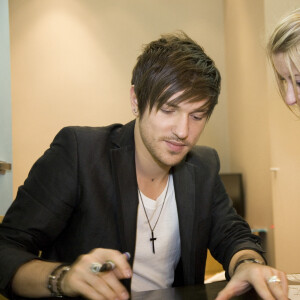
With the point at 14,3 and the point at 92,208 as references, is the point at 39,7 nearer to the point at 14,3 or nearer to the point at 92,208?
the point at 14,3

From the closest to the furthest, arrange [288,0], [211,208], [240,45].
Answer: [211,208] → [288,0] → [240,45]

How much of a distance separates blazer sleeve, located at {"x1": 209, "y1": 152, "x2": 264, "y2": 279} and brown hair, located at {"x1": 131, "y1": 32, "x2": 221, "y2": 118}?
16.2 inches

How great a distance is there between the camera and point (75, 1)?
4.25 meters

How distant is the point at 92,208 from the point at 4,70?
5.38 ft

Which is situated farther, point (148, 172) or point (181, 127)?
point (148, 172)

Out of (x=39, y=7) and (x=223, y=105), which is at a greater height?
(x=39, y=7)

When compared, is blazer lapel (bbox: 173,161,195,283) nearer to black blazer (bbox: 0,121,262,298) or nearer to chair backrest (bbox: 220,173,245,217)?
black blazer (bbox: 0,121,262,298)

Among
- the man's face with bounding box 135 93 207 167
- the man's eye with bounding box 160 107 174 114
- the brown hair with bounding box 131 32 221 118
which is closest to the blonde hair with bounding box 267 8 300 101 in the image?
the brown hair with bounding box 131 32 221 118

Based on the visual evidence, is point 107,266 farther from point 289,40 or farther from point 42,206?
point 289,40

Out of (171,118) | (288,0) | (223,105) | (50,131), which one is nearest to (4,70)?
(50,131)

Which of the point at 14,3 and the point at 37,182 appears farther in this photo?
the point at 14,3

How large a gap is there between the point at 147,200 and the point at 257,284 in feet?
1.82

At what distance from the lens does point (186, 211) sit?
1.67m

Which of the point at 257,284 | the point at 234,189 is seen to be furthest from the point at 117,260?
the point at 234,189
